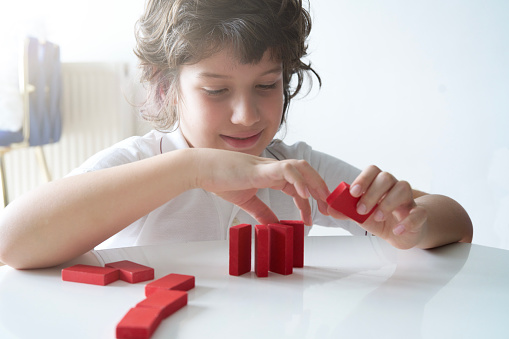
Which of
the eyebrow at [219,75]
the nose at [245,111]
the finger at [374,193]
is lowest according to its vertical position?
the finger at [374,193]

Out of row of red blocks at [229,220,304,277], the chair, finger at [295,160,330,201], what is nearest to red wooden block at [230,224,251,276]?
row of red blocks at [229,220,304,277]

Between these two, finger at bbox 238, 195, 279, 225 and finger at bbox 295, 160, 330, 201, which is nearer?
finger at bbox 295, 160, 330, 201

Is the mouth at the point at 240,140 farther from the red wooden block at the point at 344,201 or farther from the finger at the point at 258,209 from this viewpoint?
the red wooden block at the point at 344,201

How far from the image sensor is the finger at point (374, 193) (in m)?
0.67

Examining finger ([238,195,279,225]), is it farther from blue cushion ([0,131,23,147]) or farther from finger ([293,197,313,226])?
blue cushion ([0,131,23,147])

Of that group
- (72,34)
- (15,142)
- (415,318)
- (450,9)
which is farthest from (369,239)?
(72,34)

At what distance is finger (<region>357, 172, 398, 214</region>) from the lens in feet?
2.20

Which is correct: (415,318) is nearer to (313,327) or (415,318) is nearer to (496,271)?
(313,327)

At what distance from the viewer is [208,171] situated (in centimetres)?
74

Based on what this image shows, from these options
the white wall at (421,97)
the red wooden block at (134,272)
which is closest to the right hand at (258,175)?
the red wooden block at (134,272)

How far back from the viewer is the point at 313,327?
47cm

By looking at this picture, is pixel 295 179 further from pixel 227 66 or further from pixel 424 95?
pixel 424 95

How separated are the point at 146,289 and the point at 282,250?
181 millimetres

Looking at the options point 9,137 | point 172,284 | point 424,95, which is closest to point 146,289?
point 172,284
